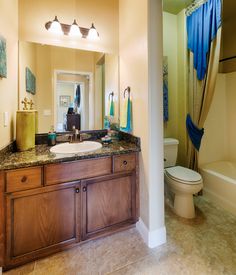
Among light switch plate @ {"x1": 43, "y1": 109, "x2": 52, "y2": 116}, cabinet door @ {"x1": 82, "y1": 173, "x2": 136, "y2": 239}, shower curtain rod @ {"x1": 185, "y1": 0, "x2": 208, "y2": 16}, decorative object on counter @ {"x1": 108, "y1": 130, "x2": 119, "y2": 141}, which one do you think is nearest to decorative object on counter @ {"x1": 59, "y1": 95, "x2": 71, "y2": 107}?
light switch plate @ {"x1": 43, "y1": 109, "x2": 52, "y2": 116}

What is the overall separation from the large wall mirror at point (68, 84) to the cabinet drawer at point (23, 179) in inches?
27.4

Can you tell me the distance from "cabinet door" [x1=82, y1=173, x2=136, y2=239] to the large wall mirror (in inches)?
30.8

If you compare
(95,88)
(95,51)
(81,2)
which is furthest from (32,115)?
(81,2)

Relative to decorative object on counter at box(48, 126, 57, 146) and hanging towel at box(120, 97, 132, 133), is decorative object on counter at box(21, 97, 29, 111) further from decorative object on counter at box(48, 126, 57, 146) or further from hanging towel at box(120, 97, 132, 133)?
hanging towel at box(120, 97, 132, 133)

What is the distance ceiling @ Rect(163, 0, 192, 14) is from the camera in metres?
2.38

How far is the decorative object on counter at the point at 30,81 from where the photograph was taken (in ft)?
5.73

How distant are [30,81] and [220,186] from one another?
8.34 ft

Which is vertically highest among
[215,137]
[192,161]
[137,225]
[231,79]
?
[231,79]

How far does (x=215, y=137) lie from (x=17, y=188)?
109 inches

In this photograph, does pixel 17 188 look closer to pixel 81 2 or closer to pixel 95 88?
pixel 95 88

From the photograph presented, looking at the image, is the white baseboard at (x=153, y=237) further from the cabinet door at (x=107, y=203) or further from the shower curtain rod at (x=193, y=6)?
the shower curtain rod at (x=193, y=6)

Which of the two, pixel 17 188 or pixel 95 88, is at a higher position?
pixel 95 88

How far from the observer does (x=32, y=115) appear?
1563mm

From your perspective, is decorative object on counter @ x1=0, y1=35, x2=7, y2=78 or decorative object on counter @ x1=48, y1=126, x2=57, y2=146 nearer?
decorative object on counter @ x1=0, y1=35, x2=7, y2=78
